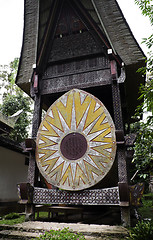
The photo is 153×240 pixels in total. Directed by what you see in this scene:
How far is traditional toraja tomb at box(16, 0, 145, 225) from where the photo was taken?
16.5ft

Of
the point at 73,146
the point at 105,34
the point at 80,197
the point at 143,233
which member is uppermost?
the point at 105,34

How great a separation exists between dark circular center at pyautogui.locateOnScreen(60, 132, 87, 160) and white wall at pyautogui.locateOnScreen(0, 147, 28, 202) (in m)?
3.46

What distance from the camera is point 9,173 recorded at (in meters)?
8.10

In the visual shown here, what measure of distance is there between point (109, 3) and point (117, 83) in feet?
8.94

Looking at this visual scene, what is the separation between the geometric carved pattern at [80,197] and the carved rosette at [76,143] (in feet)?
0.57

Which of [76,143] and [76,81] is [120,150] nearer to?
[76,143]

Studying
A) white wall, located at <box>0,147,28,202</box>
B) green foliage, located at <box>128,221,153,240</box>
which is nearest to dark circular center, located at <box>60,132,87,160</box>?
green foliage, located at <box>128,221,153,240</box>

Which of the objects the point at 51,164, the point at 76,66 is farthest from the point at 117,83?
the point at 51,164

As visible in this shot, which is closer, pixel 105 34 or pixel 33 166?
pixel 33 166

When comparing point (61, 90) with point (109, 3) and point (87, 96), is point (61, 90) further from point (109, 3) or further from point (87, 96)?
point (109, 3)


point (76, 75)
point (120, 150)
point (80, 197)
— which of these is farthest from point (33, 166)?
point (76, 75)

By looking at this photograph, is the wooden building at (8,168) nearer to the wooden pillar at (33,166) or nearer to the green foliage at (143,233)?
the wooden pillar at (33,166)

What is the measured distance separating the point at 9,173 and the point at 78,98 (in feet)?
14.8

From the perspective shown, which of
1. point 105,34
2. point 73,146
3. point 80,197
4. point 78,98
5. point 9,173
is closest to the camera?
point 80,197
